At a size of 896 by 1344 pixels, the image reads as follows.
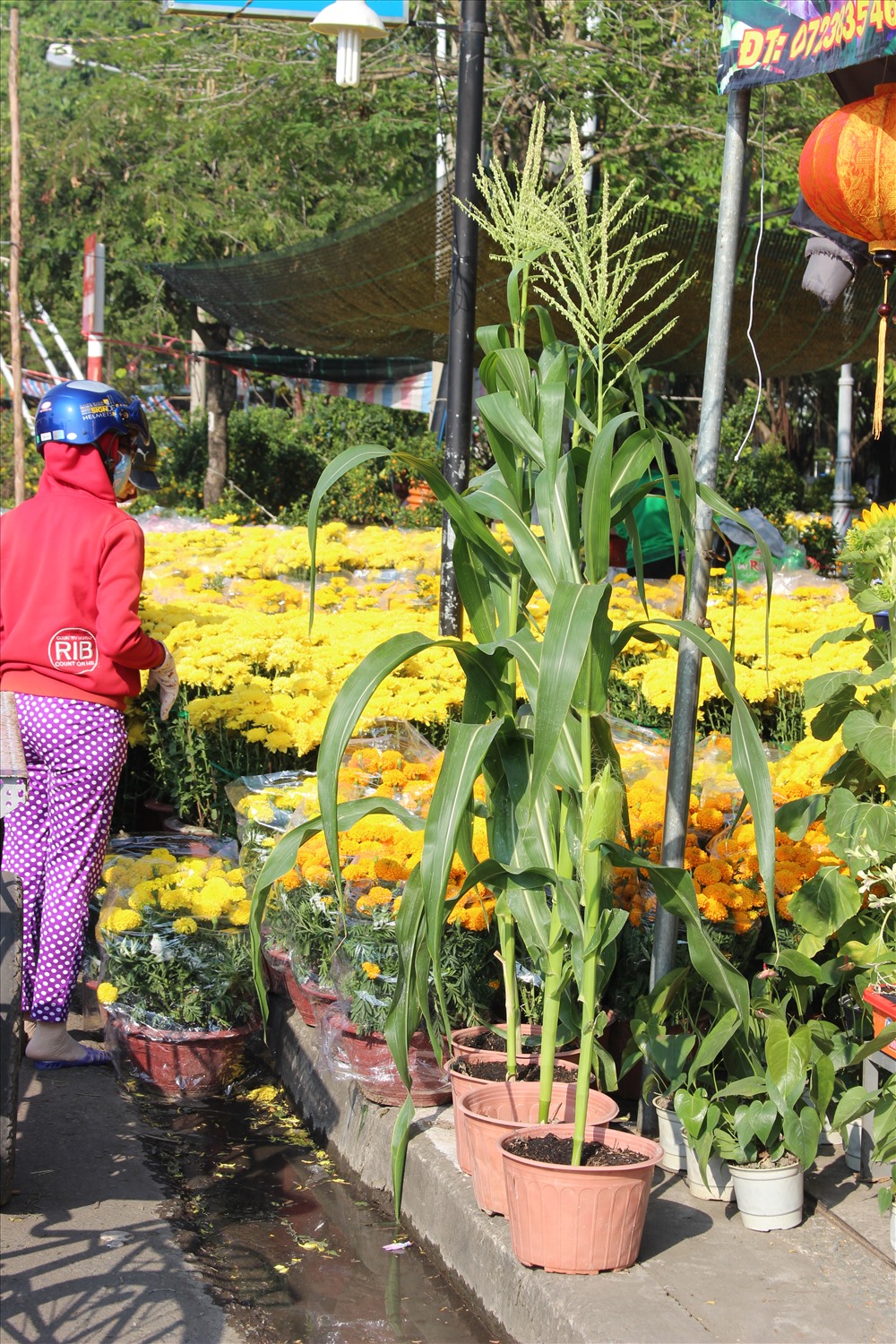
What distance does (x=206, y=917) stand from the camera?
14.3ft

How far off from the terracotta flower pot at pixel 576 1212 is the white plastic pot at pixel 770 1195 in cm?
35

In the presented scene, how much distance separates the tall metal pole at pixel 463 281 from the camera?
19.5ft

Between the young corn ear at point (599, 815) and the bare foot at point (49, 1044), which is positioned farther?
the bare foot at point (49, 1044)

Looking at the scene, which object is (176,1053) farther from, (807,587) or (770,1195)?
(807,587)

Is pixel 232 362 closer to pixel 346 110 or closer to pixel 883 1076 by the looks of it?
pixel 346 110

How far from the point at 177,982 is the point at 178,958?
0.07 m

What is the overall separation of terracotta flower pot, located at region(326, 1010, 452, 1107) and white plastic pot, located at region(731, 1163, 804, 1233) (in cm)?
91

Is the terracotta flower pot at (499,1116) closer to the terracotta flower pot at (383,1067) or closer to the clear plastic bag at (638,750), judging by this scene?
the terracotta flower pot at (383,1067)

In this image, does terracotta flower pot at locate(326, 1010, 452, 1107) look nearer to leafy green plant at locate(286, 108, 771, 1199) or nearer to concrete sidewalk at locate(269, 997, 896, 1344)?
concrete sidewalk at locate(269, 997, 896, 1344)

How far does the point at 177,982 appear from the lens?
4312 mm

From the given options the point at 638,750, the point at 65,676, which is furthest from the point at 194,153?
the point at 65,676

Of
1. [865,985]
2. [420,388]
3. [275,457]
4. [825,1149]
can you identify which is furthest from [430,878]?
[275,457]

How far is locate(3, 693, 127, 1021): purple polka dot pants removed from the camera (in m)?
4.36

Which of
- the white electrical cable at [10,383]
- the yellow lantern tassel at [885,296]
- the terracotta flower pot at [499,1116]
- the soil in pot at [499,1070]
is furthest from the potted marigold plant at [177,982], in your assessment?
the white electrical cable at [10,383]
